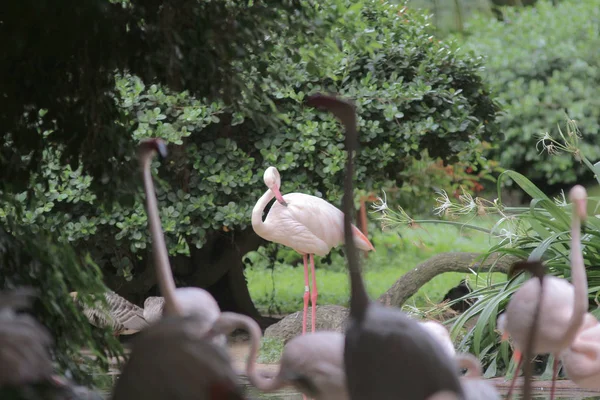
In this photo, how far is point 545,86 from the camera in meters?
13.0

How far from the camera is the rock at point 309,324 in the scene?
256 inches

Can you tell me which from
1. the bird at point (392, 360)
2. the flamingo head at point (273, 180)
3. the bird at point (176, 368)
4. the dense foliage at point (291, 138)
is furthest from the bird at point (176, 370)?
the dense foliage at point (291, 138)

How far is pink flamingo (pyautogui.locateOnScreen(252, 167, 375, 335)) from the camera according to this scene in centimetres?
610

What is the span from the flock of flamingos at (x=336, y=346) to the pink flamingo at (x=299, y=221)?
2.79 metres

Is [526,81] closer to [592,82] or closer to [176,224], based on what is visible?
[592,82]

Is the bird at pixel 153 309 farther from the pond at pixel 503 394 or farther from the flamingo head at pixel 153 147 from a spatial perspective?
the flamingo head at pixel 153 147

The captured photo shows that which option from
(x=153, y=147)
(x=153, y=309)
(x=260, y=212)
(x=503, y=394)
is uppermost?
(x=153, y=147)

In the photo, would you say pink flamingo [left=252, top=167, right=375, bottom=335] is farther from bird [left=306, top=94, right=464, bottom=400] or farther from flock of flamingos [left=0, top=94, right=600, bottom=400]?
bird [left=306, top=94, right=464, bottom=400]

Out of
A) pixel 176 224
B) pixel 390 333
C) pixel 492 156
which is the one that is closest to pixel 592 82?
pixel 492 156

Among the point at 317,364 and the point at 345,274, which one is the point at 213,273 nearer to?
the point at 345,274

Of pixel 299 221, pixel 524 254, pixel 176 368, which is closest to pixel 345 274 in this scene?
pixel 299 221

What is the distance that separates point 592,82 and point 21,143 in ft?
36.1

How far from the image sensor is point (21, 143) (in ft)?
9.73

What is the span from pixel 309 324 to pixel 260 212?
0.99 metres
